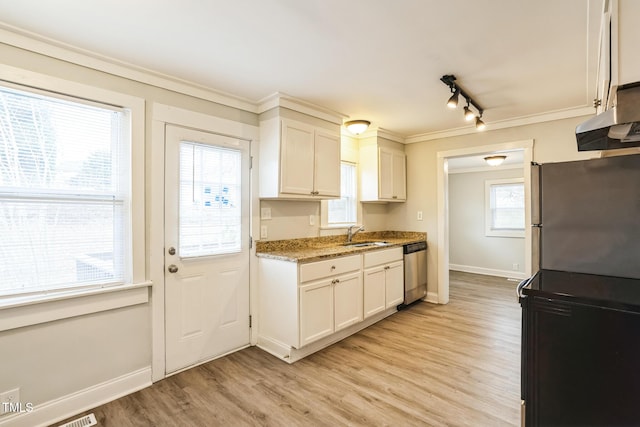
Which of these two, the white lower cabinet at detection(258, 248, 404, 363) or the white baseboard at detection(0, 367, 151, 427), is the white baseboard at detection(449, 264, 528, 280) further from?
the white baseboard at detection(0, 367, 151, 427)

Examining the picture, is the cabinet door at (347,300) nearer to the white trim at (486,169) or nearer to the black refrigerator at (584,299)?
the black refrigerator at (584,299)

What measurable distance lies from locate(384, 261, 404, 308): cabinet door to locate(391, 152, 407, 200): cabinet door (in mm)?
1062

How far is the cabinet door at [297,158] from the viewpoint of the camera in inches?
118

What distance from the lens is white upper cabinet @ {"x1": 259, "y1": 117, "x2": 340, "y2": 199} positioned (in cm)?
298

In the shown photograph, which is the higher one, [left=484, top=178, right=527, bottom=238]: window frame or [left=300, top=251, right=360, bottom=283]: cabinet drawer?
[left=484, top=178, right=527, bottom=238]: window frame

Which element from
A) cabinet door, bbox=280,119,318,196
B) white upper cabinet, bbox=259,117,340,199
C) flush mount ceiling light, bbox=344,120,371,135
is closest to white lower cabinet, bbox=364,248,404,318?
white upper cabinet, bbox=259,117,340,199

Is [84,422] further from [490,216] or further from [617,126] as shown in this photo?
[490,216]

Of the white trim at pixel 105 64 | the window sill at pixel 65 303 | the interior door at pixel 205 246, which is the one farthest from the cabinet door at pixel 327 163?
the window sill at pixel 65 303

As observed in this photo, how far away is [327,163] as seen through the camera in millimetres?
3420

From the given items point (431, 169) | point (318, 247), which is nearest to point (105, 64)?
point (318, 247)

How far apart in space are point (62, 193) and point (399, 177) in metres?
3.85

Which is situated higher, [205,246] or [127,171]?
[127,171]

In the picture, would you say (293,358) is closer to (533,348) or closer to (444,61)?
(533,348)

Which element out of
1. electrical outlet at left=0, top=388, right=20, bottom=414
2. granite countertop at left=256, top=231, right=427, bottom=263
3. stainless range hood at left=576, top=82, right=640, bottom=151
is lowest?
electrical outlet at left=0, top=388, right=20, bottom=414
